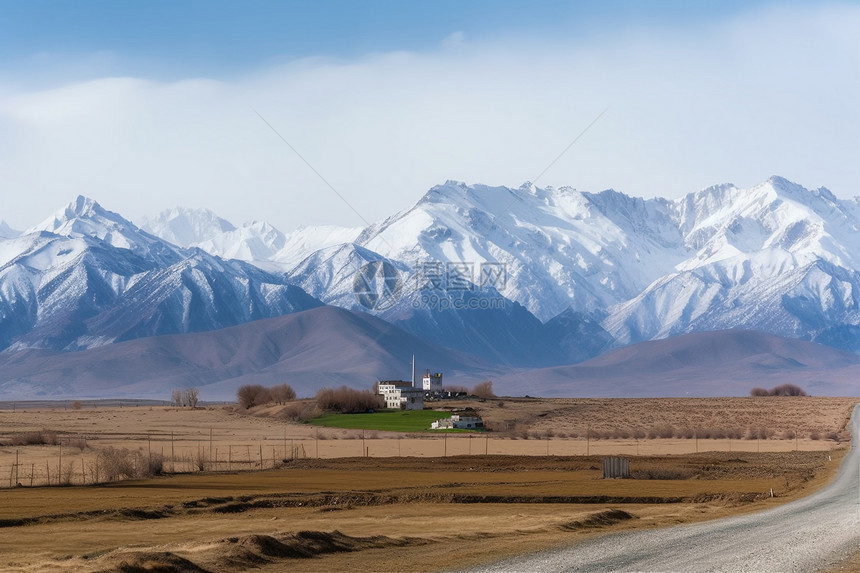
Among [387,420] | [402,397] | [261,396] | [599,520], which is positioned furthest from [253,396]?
[599,520]

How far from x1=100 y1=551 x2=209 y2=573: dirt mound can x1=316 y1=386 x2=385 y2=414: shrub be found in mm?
120350

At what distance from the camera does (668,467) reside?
74625 mm

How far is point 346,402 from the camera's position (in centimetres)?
15525

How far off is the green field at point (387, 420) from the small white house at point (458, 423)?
1098 millimetres

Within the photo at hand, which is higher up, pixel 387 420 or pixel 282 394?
pixel 282 394

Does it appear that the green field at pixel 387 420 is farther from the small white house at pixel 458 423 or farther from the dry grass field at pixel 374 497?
the dry grass field at pixel 374 497

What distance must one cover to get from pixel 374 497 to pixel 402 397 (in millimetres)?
107441

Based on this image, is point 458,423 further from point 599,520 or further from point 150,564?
point 150,564

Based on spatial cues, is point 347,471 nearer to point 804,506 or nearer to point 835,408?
point 804,506

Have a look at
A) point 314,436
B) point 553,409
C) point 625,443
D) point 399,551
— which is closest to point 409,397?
point 553,409

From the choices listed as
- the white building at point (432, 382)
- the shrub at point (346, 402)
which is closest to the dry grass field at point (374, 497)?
the shrub at point (346, 402)

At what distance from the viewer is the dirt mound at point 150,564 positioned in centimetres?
3111

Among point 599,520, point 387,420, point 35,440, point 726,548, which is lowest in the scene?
point 726,548

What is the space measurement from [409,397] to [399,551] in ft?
399
